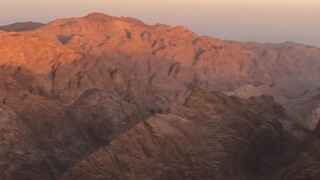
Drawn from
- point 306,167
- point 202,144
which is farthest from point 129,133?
point 306,167

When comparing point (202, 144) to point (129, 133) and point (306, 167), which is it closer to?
point (129, 133)

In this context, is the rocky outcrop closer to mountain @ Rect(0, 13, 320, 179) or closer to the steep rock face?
mountain @ Rect(0, 13, 320, 179)

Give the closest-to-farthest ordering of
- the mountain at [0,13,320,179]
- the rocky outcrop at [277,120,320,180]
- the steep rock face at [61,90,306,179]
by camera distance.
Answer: the rocky outcrop at [277,120,320,180]
the steep rock face at [61,90,306,179]
the mountain at [0,13,320,179]

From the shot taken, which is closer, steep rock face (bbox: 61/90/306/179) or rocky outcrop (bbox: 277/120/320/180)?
rocky outcrop (bbox: 277/120/320/180)

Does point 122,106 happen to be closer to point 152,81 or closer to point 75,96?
point 75,96

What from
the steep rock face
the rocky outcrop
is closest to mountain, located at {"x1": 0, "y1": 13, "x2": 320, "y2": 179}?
the steep rock face

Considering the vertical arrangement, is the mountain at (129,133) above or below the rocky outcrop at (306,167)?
below

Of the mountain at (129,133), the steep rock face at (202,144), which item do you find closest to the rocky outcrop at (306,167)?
the mountain at (129,133)

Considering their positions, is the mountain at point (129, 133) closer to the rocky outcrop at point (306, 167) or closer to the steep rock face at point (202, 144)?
the steep rock face at point (202, 144)
